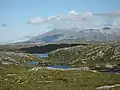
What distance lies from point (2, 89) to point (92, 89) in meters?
41.3

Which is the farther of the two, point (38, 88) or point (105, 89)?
point (38, 88)

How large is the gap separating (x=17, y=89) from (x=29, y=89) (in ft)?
19.4

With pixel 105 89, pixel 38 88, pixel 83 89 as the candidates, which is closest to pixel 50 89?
pixel 38 88

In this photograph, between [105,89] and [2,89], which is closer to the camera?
[105,89]

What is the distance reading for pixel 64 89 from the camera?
11981cm

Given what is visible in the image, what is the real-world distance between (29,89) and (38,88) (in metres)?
5.61

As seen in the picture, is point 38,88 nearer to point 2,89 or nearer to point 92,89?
point 2,89

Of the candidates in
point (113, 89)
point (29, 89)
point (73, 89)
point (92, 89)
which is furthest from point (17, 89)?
point (113, 89)

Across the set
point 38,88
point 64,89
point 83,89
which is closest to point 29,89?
point 38,88

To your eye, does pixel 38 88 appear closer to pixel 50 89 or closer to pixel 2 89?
pixel 50 89

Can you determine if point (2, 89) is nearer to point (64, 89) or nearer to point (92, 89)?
point (64, 89)

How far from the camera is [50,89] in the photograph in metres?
119

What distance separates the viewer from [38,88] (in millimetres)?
121625

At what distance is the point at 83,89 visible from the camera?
385ft
